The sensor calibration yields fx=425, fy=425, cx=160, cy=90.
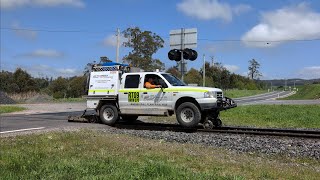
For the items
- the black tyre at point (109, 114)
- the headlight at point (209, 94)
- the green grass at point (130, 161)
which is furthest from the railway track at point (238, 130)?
the green grass at point (130, 161)

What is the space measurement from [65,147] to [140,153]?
213 cm

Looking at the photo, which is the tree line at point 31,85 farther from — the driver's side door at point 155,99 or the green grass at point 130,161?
the green grass at point 130,161

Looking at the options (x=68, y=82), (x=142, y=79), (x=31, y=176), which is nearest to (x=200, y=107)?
(x=142, y=79)

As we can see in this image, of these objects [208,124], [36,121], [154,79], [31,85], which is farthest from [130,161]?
[31,85]

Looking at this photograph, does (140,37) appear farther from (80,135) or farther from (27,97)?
(80,135)

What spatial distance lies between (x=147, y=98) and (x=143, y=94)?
24cm

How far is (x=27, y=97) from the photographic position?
54.6 meters

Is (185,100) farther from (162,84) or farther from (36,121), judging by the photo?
(36,121)

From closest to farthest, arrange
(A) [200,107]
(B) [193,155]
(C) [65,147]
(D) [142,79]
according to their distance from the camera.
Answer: (B) [193,155] → (C) [65,147] → (A) [200,107] → (D) [142,79]

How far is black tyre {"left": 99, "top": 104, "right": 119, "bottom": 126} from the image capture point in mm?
17359

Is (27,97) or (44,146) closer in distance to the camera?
(44,146)

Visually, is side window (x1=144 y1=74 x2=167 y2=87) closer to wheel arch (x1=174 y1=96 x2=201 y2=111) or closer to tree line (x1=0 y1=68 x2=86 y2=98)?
wheel arch (x1=174 y1=96 x2=201 y2=111)

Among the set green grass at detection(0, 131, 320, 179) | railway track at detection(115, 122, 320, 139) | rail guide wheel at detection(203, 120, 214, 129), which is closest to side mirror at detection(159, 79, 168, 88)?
railway track at detection(115, 122, 320, 139)

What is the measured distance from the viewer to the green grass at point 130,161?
6.99 meters
